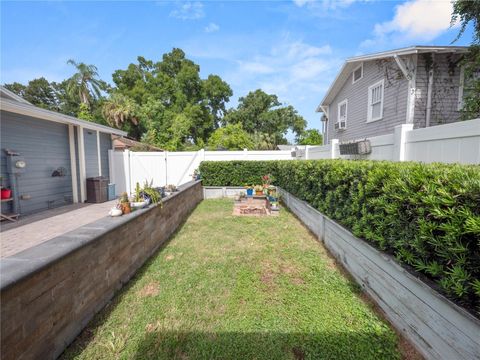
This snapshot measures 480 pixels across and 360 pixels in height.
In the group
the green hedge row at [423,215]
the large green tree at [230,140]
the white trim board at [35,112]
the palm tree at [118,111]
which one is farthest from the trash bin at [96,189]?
the palm tree at [118,111]

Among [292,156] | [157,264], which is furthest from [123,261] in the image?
[292,156]

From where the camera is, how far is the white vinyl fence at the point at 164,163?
10.3 m

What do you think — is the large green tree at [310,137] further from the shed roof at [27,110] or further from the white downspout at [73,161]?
the shed roof at [27,110]

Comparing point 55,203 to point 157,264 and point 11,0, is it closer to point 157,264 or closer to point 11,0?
point 11,0

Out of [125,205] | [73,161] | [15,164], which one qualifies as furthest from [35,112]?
[125,205]

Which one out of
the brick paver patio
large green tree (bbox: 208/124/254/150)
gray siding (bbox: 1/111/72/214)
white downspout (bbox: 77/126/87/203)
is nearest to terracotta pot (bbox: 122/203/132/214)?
the brick paver patio

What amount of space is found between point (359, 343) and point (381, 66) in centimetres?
825

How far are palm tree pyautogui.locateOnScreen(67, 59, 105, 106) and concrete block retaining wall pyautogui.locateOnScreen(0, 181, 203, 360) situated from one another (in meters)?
29.0

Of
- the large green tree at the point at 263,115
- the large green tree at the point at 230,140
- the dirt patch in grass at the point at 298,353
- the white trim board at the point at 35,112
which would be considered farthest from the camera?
the large green tree at the point at 263,115

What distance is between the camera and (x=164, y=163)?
1055cm

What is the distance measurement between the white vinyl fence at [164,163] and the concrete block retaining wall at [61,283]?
7503 mm

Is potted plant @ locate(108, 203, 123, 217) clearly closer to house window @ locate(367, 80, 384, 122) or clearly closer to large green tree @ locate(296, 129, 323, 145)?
house window @ locate(367, 80, 384, 122)

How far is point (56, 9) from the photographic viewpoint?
17.6ft

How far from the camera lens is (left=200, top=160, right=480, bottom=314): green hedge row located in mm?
1404
